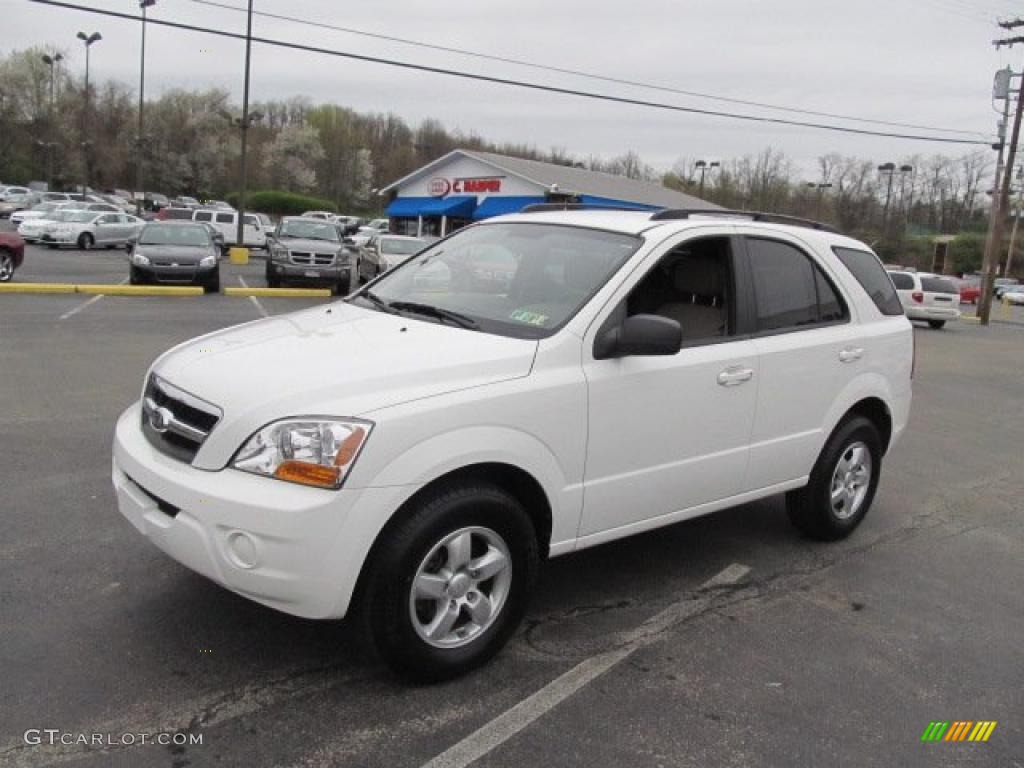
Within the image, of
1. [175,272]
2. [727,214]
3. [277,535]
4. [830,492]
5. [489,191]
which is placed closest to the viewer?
[277,535]

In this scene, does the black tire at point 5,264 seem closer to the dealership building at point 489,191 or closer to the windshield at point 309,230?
the windshield at point 309,230

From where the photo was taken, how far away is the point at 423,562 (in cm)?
312

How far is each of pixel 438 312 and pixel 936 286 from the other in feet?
83.6

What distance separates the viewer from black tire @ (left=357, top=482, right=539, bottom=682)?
3.04m

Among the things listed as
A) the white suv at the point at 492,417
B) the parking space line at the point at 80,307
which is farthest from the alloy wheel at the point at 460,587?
the parking space line at the point at 80,307

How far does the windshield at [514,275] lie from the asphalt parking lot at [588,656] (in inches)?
54.3

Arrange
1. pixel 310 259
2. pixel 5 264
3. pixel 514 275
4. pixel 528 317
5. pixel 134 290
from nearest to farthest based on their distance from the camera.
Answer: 1. pixel 528 317
2. pixel 514 275
3. pixel 5 264
4. pixel 134 290
5. pixel 310 259

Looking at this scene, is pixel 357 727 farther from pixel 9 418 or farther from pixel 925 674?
pixel 9 418

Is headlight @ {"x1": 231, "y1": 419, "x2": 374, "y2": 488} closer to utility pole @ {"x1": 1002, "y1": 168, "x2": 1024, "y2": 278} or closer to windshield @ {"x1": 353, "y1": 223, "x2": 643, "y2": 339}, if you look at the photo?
windshield @ {"x1": 353, "y1": 223, "x2": 643, "y2": 339}

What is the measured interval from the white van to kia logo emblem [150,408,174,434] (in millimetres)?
36806

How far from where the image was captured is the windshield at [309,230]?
21.6m

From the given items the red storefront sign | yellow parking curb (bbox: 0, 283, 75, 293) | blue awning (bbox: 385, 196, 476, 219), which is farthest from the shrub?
yellow parking curb (bbox: 0, 283, 75, 293)

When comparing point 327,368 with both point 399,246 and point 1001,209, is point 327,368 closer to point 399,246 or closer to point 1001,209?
point 399,246

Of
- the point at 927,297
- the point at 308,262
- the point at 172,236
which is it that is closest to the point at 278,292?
the point at 308,262
